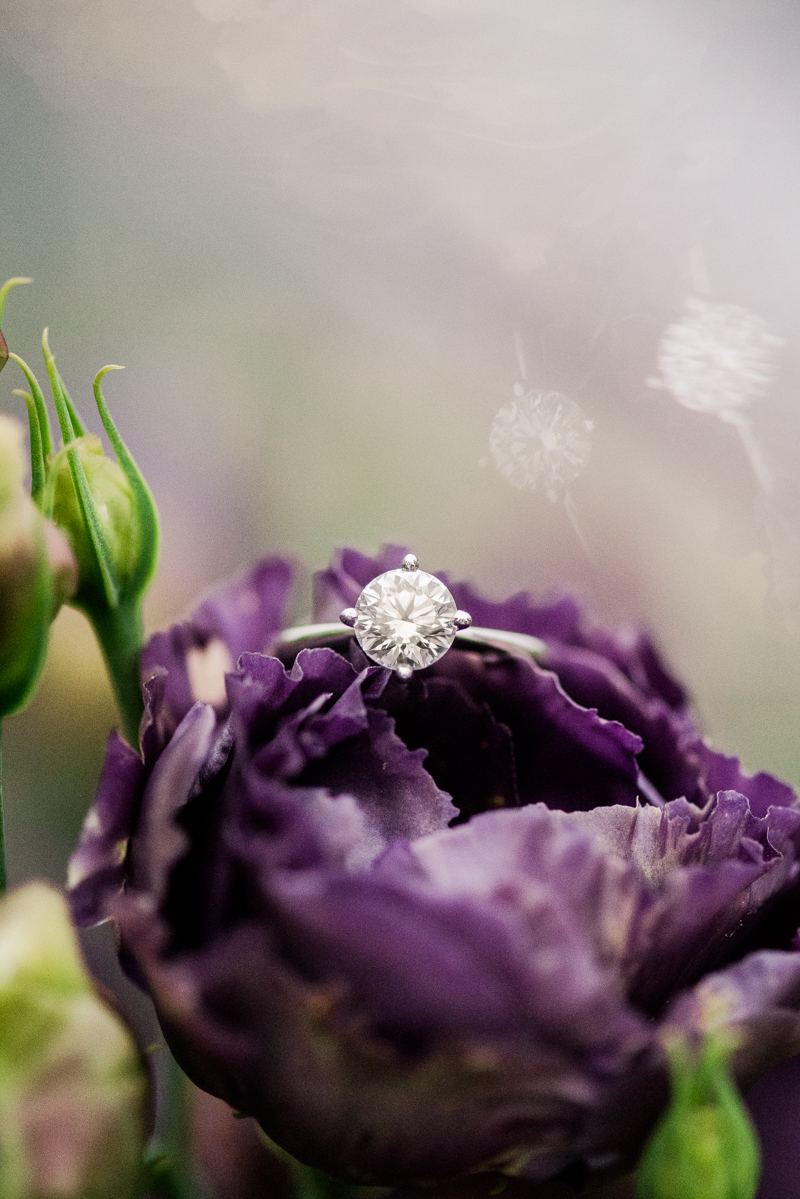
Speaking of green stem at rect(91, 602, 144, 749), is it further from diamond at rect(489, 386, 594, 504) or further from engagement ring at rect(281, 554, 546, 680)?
diamond at rect(489, 386, 594, 504)

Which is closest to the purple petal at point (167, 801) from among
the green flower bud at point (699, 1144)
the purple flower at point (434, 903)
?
the purple flower at point (434, 903)

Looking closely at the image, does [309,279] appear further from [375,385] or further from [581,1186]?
[581,1186]

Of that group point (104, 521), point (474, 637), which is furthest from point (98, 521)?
point (474, 637)

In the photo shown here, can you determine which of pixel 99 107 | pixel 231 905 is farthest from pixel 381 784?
pixel 99 107

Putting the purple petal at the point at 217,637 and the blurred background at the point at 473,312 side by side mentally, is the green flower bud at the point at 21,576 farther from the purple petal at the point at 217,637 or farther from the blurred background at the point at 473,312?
the blurred background at the point at 473,312

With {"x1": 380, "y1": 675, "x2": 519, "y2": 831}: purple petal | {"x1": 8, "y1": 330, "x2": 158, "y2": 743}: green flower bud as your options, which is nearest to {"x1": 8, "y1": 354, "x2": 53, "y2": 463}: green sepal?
{"x1": 8, "y1": 330, "x2": 158, "y2": 743}: green flower bud
